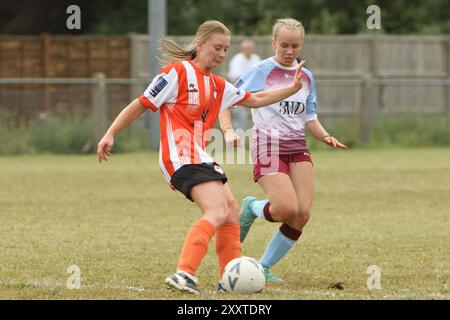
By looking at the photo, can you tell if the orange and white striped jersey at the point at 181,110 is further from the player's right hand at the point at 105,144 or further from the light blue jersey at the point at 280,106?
the light blue jersey at the point at 280,106

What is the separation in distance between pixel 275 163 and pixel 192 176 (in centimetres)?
122

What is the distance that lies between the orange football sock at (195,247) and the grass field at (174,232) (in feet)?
0.57

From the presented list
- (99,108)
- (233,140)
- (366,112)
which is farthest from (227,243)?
(366,112)

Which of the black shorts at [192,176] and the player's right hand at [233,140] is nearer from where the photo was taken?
the black shorts at [192,176]

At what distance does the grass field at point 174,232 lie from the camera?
7.10 m

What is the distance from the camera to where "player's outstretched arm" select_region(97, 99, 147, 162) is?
661 cm

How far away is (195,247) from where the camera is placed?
6.50 metres

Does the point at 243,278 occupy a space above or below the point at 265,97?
below

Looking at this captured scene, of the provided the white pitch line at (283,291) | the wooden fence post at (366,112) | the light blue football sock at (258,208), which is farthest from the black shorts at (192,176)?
the wooden fence post at (366,112)

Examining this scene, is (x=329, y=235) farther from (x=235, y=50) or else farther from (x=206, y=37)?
(x=235, y=50)

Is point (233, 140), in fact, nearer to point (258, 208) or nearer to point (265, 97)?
point (265, 97)

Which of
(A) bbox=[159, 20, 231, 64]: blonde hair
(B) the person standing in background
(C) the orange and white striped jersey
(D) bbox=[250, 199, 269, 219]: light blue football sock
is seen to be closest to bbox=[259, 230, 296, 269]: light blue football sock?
(D) bbox=[250, 199, 269, 219]: light blue football sock

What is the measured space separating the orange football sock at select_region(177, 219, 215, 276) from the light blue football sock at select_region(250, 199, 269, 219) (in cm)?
135

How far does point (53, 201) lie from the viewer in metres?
12.8
